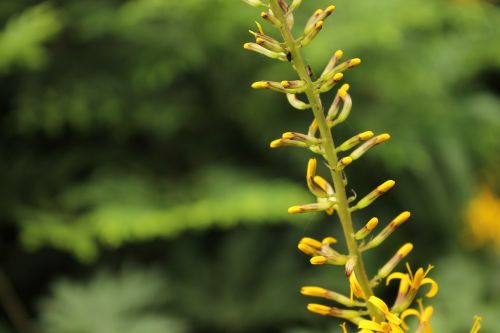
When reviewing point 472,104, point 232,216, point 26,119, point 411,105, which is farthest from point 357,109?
point 26,119

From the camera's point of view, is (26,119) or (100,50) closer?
(26,119)

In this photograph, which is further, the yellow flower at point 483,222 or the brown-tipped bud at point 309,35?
the yellow flower at point 483,222

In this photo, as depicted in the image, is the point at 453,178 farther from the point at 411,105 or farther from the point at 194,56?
the point at 194,56

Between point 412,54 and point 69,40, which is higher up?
point 69,40

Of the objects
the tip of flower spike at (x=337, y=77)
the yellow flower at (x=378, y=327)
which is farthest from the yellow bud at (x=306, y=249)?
the tip of flower spike at (x=337, y=77)

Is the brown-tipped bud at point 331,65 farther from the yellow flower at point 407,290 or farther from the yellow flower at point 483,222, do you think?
the yellow flower at point 483,222

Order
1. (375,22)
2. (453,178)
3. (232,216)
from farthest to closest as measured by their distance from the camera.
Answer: (453,178) < (375,22) < (232,216)

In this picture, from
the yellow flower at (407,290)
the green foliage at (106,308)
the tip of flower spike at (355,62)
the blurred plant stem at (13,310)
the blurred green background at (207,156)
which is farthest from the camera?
the blurred green background at (207,156)

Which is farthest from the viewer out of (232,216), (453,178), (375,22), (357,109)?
(453,178)
